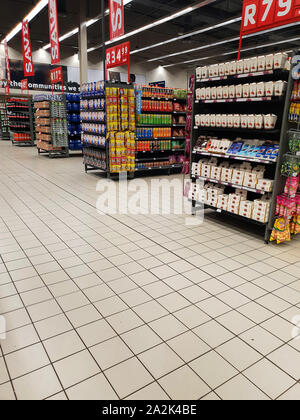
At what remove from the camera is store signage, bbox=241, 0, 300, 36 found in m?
3.85

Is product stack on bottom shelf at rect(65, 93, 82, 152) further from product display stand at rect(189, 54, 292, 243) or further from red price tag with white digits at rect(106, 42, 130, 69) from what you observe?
product display stand at rect(189, 54, 292, 243)

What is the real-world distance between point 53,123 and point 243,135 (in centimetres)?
822

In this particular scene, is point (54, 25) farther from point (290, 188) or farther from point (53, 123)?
point (290, 188)

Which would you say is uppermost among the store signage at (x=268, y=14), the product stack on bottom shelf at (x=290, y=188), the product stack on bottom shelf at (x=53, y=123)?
the store signage at (x=268, y=14)

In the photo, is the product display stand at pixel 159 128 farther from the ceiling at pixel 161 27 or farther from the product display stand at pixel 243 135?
the ceiling at pixel 161 27

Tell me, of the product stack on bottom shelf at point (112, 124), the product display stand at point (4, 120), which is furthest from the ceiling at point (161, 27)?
the product stack on bottom shelf at point (112, 124)

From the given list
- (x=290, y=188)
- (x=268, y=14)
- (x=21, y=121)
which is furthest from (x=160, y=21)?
(x=290, y=188)

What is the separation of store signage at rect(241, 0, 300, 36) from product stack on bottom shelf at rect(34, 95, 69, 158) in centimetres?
819

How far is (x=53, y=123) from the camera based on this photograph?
11008 mm

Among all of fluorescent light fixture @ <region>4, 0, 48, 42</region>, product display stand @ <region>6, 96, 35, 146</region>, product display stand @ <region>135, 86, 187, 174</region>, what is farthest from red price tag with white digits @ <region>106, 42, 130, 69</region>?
product display stand @ <region>6, 96, 35, 146</region>

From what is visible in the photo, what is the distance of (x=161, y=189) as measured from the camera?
6980 mm

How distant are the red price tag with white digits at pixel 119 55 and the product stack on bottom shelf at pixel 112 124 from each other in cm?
69

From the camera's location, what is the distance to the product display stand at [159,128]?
7.74m
